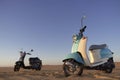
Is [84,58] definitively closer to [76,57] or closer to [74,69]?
[76,57]

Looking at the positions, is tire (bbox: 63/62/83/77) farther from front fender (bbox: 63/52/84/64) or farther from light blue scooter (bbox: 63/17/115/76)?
front fender (bbox: 63/52/84/64)

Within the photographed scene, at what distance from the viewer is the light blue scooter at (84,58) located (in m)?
9.94

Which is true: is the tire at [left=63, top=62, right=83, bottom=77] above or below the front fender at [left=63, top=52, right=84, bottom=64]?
below

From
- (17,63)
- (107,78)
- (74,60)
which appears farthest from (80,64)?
(17,63)

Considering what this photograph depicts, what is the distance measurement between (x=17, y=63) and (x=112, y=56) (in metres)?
8.72

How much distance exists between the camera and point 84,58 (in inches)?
398

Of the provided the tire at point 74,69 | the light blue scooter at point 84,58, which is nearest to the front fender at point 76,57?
the light blue scooter at point 84,58

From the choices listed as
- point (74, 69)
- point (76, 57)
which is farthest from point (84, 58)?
point (74, 69)

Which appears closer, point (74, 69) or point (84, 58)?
point (74, 69)

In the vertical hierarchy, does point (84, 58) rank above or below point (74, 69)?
above

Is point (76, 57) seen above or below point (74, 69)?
above

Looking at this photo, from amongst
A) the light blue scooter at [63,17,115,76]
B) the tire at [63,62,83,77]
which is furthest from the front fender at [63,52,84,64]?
the tire at [63,62,83,77]

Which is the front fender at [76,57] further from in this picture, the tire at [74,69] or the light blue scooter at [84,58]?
the tire at [74,69]

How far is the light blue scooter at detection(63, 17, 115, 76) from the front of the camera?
32.6ft
